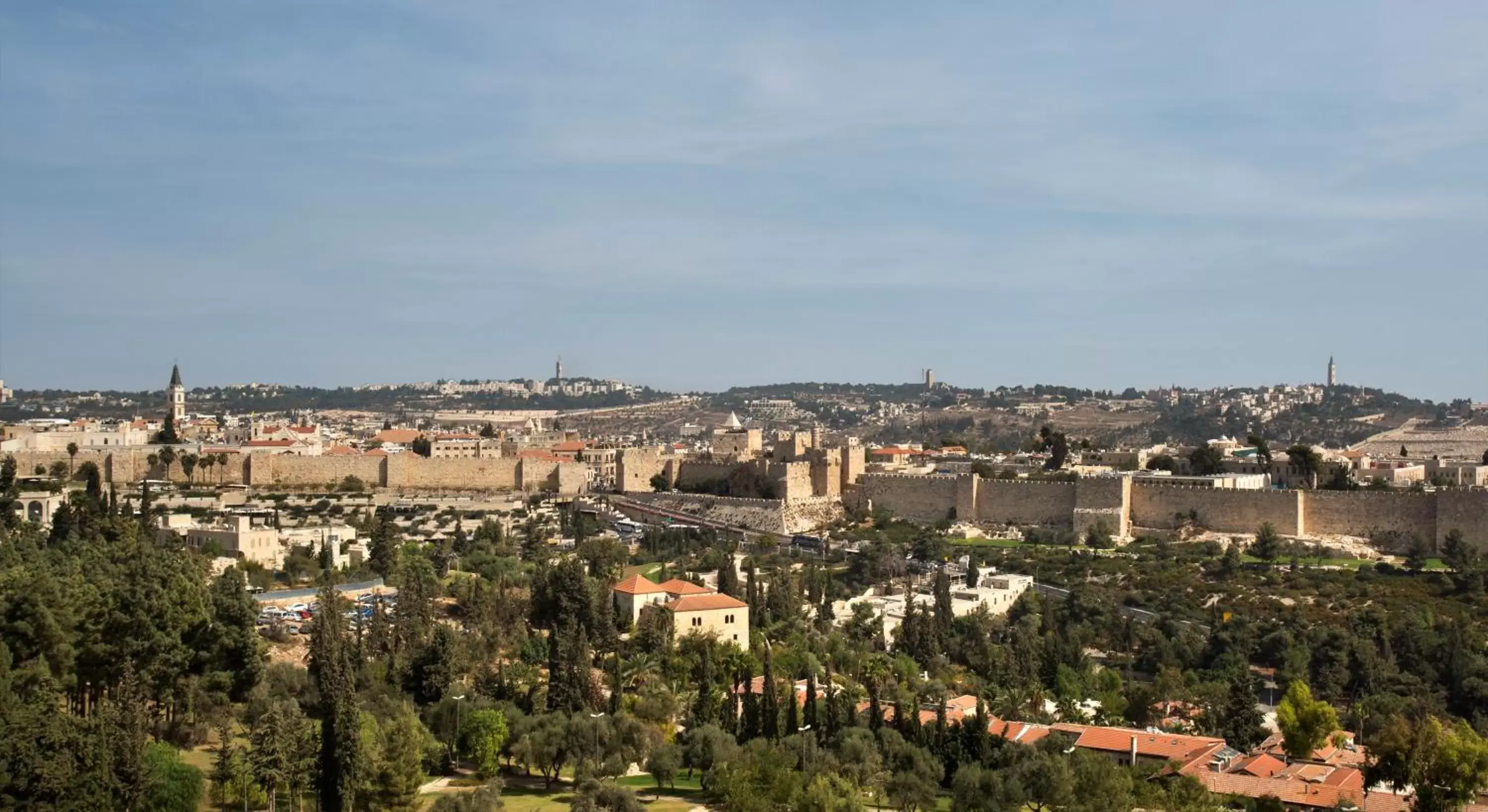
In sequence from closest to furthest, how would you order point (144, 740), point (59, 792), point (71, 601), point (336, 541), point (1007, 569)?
1. point (59, 792)
2. point (144, 740)
3. point (71, 601)
4. point (336, 541)
5. point (1007, 569)

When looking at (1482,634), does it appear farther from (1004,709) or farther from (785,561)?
(785,561)

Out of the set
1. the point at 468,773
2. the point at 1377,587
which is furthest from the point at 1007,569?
the point at 468,773

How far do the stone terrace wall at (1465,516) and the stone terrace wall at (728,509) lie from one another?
1686cm

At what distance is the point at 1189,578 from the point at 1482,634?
287 inches

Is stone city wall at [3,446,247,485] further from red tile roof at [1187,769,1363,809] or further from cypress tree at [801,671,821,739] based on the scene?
red tile roof at [1187,769,1363,809]

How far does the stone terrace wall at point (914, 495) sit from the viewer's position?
47.6 m

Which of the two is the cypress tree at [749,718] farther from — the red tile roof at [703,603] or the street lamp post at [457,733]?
the red tile roof at [703,603]

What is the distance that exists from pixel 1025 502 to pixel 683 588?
742 inches

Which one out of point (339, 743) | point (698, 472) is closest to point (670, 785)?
A: point (339, 743)

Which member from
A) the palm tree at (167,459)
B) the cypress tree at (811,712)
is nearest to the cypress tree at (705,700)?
the cypress tree at (811,712)

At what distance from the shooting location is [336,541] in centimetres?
3459

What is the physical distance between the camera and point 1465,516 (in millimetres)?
39125

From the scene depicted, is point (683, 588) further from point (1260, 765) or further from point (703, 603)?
point (1260, 765)

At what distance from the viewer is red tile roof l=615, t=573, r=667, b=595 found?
29.0 meters
